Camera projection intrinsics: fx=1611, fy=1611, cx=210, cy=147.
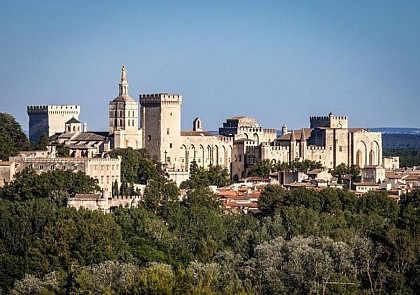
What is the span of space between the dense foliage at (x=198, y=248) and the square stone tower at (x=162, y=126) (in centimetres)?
2636

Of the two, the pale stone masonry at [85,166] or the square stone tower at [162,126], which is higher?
the square stone tower at [162,126]

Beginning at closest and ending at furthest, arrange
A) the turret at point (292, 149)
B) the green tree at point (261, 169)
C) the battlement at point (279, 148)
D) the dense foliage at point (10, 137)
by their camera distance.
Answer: the dense foliage at point (10, 137), the green tree at point (261, 169), the battlement at point (279, 148), the turret at point (292, 149)

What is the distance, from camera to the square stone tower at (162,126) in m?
106

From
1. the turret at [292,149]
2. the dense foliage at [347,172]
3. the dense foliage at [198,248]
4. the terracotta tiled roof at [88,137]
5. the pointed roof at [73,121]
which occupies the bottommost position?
the dense foliage at [198,248]

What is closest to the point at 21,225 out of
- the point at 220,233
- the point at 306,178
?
the point at 220,233

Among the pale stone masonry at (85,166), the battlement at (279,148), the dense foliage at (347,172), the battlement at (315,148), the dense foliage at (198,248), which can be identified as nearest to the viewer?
the dense foliage at (198,248)

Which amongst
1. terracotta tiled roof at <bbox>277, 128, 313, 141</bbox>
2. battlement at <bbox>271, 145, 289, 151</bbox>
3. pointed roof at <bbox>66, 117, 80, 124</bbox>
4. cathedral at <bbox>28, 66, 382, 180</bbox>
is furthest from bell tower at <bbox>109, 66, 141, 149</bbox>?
terracotta tiled roof at <bbox>277, 128, 313, 141</bbox>

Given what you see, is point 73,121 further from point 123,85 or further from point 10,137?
point 10,137

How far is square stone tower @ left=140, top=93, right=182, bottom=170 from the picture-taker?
106 meters

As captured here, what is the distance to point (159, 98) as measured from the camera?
358ft

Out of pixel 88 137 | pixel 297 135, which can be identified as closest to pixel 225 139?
pixel 297 135

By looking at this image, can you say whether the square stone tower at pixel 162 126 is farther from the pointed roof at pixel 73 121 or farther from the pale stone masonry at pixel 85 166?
the pale stone masonry at pixel 85 166

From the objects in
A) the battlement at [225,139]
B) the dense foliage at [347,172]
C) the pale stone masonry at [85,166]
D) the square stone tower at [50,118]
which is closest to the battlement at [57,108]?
the square stone tower at [50,118]

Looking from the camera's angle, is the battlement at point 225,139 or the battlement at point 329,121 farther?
the battlement at point 329,121
